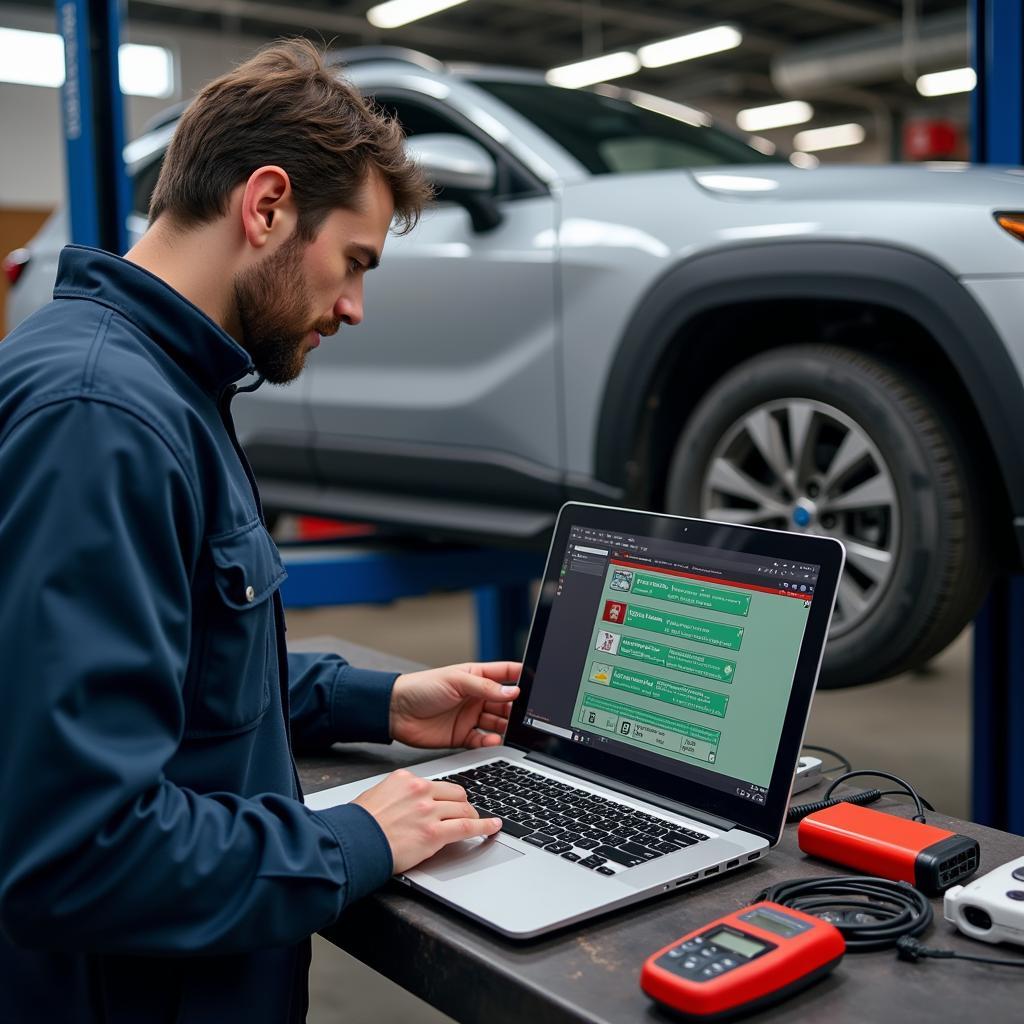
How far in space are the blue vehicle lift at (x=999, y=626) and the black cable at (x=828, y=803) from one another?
148cm

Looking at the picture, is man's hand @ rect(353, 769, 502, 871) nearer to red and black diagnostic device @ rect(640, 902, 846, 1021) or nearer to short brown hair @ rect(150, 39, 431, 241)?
red and black diagnostic device @ rect(640, 902, 846, 1021)

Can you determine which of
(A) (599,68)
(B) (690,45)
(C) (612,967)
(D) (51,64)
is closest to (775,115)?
(A) (599,68)

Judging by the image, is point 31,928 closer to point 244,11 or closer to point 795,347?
point 795,347

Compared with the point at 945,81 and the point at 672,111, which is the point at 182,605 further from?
the point at 945,81

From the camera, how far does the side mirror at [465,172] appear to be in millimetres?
2668

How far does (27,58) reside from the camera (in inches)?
394

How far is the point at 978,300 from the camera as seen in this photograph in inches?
80.0

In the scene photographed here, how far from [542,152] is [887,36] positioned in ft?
28.7

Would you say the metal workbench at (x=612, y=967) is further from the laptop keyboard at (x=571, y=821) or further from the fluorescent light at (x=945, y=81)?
the fluorescent light at (x=945, y=81)

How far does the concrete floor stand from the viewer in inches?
98.7

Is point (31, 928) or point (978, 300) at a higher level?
point (978, 300)

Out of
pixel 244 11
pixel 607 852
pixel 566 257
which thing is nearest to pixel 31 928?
pixel 607 852

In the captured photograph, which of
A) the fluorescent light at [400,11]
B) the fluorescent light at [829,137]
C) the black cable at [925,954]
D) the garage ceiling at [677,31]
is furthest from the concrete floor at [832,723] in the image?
the fluorescent light at [829,137]

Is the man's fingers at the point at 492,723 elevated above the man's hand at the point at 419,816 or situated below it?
below
